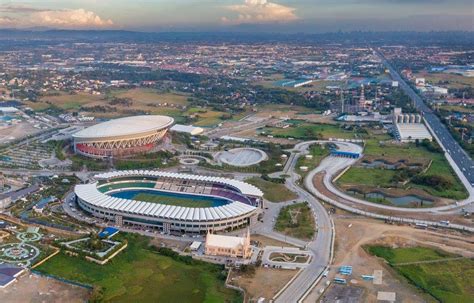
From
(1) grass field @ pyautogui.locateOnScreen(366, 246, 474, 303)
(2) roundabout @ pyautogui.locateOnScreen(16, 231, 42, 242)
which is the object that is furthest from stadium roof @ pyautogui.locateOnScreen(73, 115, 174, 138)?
(1) grass field @ pyautogui.locateOnScreen(366, 246, 474, 303)

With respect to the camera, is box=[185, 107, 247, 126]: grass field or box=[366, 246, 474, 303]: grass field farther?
box=[185, 107, 247, 126]: grass field

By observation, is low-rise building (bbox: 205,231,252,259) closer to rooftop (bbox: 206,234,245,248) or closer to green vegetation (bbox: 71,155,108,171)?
rooftop (bbox: 206,234,245,248)

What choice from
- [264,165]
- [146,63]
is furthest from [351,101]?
[146,63]

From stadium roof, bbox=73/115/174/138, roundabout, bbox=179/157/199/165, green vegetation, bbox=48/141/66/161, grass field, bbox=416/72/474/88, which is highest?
grass field, bbox=416/72/474/88

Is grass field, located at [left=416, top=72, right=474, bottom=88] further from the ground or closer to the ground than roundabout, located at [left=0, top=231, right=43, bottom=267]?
further from the ground

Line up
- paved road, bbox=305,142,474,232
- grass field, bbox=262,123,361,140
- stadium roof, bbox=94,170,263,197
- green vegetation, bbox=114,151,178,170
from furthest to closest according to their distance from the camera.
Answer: grass field, bbox=262,123,361,140 < green vegetation, bbox=114,151,178,170 < stadium roof, bbox=94,170,263,197 < paved road, bbox=305,142,474,232

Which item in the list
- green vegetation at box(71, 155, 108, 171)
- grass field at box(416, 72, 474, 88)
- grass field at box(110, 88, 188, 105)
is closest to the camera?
green vegetation at box(71, 155, 108, 171)

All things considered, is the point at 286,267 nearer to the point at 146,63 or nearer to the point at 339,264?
the point at 339,264

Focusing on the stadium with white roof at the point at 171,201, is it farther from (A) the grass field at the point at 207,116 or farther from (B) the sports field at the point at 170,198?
(A) the grass field at the point at 207,116
